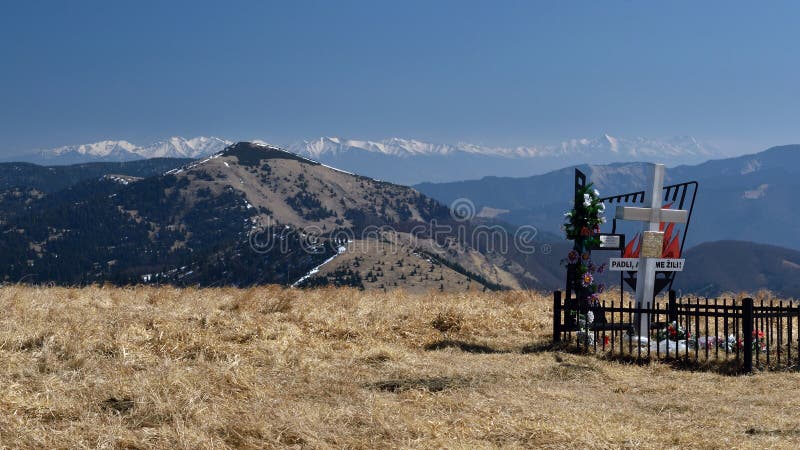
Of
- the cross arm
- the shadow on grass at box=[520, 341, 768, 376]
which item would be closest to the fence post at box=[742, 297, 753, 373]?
the shadow on grass at box=[520, 341, 768, 376]

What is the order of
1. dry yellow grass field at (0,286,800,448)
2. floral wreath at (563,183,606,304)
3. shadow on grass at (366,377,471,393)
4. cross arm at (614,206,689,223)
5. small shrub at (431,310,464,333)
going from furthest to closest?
1. cross arm at (614,206,689,223)
2. small shrub at (431,310,464,333)
3. floral wreath at (563,183,606,304)
4. shadow on grass at (366,377,471,393)
5. dry yellow grass field at (0,286,800,448)

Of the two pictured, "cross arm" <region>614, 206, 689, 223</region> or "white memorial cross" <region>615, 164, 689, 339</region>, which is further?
"white memorial cross" <region>615, 164, 689, 339</region>

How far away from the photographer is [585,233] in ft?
57.4

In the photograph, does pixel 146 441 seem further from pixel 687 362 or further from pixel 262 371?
pixel 687 362

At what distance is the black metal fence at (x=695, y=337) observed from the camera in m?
14.6

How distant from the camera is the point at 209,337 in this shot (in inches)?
538

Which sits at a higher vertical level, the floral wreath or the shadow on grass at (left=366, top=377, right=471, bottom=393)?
the floral wreath

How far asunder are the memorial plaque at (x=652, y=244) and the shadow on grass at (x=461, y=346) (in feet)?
19.1

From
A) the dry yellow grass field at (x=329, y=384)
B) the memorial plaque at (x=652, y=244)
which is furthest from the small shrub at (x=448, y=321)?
the memorial plaque at (x=652, y=244)

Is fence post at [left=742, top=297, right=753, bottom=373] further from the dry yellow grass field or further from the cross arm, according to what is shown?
the cross arm

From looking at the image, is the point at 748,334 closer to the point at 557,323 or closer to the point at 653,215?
the point at 557,323

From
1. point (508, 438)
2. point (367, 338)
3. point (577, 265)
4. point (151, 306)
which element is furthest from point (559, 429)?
point (151, 306)

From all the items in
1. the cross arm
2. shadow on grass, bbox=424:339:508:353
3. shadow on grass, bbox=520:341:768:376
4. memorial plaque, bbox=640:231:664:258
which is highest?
the cross arm

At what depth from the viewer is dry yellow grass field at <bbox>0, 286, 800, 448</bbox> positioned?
8.10m
